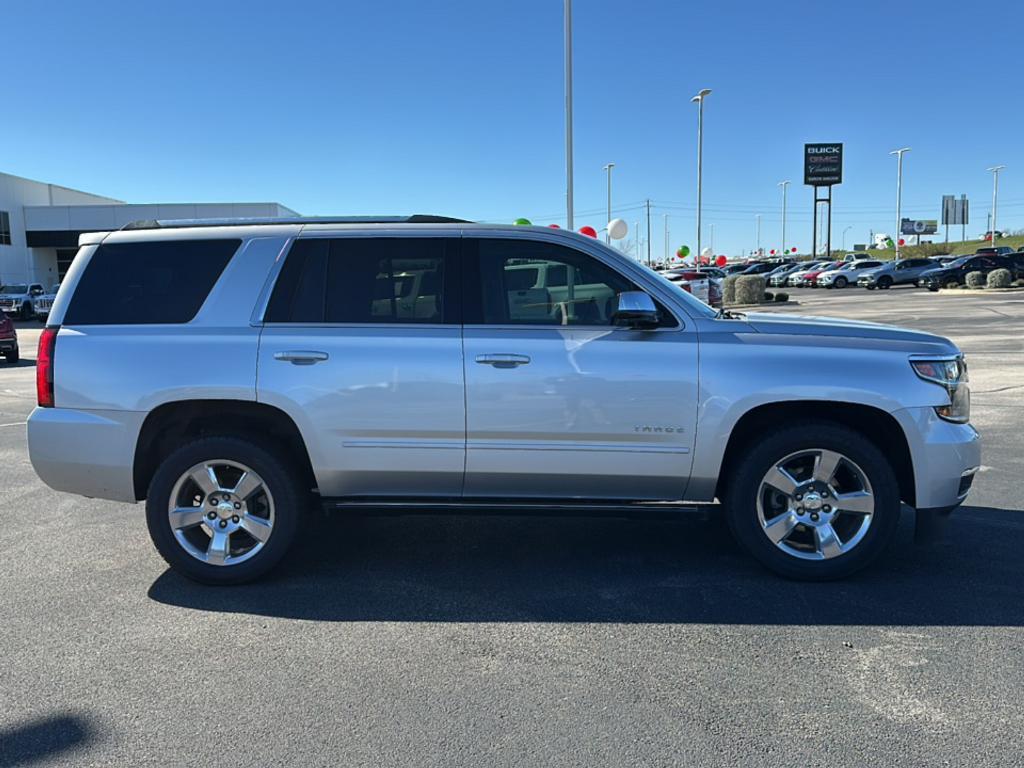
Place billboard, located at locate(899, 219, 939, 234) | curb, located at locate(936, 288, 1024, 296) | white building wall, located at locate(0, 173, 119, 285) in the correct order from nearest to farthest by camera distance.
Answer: curb, located at locate(936, 288, 1024, 296) → white building wall, located at locate(0, 173, 119, 285) → billboard, located at locate(899, 219, 939, 234)

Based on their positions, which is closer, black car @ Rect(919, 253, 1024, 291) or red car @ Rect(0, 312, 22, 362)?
red car @ Rect(0, 312, 22, 362)

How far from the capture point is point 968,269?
143 feet

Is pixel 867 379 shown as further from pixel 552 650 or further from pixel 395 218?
pixel 395 218

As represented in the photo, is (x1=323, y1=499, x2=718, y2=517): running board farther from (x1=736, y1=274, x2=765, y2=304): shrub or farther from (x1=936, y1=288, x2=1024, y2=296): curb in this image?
(x1=936, y1=288, x2=1024, y2=296): curb

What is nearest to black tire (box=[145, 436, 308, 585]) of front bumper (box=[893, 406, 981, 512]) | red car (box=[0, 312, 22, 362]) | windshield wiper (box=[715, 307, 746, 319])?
windshield wiper (box=[715, 307, 746, 319])

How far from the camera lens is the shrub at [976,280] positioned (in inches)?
1574

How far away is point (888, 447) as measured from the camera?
4543 mm

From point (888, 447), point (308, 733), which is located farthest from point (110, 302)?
point (888, 447)

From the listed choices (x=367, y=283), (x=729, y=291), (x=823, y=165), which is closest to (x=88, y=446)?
(x=367, y=283)

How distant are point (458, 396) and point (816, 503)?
2023 millimetres

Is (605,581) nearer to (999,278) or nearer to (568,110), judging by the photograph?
(568,110)

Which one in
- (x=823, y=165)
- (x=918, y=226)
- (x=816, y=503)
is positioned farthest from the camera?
(x=918, y=226)

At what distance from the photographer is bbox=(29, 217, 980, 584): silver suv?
429cm

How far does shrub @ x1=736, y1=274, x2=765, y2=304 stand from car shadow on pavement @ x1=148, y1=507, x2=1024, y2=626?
105 ft
